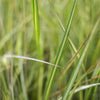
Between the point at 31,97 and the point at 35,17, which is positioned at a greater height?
the point at 35,17

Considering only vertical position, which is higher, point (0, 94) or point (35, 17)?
point (35, 17)

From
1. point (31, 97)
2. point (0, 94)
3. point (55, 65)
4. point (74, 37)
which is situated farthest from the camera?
point (74, 37)

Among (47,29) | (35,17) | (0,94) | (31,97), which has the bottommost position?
(31,97)

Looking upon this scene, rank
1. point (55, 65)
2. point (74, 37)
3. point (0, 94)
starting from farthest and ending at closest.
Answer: point (74, 37) → point (0, 94) → point (55, 65)

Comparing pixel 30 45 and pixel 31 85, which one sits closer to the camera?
pixel 31 85

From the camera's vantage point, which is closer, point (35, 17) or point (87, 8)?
point (35, 17)

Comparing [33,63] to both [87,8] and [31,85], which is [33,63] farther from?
[87,8]

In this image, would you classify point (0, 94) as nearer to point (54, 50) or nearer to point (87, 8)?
point (54, 50)

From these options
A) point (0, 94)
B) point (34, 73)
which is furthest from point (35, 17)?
point (34, 73)

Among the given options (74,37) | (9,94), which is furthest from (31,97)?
(74,37)
